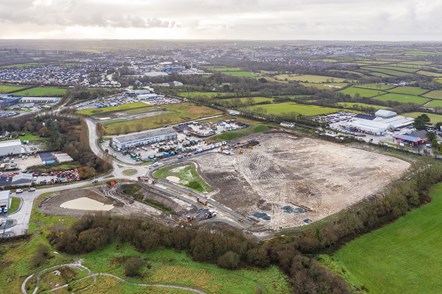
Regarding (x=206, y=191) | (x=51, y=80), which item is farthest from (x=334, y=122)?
(x=51, y=80)

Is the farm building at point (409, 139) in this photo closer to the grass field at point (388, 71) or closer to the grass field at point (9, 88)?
the grass field at point (388, 71)

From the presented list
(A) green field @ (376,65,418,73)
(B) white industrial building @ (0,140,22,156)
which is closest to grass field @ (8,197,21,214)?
(B) white industrial building @ (0,140,22,156)

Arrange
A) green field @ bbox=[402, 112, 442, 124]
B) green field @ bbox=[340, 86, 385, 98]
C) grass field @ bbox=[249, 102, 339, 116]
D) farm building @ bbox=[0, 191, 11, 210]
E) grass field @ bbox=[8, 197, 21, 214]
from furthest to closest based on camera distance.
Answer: green field @ bbox=[340, 86, 385, 98]
grass field @ bbox=[249, 102, 339, 116]
green field @ bbox=[402, 112, 442, 124]
grass field @ bbox=[8, 197, 21, 214]
farm building @ bbox=[0, 191, 11, 210]

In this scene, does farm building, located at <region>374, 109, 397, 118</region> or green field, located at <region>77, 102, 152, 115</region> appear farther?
green field, located at <region>77, 102, 152, 115</region>

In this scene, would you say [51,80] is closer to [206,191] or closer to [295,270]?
[206,191]

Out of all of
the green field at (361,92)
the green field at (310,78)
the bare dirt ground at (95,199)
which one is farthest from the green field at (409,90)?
the bare dirt ground at (95,199)

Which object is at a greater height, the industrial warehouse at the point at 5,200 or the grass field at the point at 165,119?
the grass field at the point at 165,119

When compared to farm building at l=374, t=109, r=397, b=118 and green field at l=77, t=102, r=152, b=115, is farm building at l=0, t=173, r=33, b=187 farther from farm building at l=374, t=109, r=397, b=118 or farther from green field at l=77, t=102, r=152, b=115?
farm building at l=374, t=109, r=397, b=118
